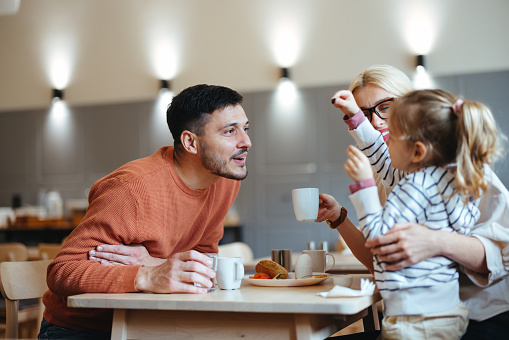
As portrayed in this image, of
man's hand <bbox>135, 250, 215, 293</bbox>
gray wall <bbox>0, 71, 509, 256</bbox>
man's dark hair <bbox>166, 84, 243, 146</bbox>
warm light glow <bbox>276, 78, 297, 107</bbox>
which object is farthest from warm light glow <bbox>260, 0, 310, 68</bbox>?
man's hand <bbox>135, 250, 215, 293</bbox>

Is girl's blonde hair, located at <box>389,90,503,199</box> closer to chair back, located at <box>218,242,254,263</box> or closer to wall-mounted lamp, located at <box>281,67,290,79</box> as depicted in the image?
chair back, located at <box>218,242,254,263</box>

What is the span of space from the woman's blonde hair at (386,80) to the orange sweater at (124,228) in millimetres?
672

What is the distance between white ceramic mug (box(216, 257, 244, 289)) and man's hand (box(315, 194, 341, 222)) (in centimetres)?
35

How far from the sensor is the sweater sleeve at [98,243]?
1460 mm

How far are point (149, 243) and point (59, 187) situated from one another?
538cm

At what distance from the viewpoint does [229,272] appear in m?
1.46

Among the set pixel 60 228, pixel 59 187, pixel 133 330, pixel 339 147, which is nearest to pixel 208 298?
pixel 133 330

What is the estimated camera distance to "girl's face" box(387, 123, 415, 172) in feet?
4.27

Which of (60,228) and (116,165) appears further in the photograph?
(116,165)

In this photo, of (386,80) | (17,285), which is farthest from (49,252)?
(386,80)

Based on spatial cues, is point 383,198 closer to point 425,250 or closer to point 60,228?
point 425,250

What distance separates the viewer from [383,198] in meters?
1.81

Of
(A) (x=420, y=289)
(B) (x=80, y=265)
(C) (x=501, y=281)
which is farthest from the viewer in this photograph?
(B) (x=80, y=265)

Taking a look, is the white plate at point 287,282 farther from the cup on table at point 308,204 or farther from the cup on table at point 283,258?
the cup on table at point 283,258
